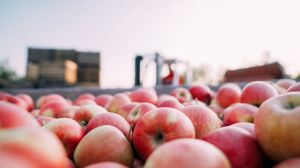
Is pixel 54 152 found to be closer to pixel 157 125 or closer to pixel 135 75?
pixel 157 125

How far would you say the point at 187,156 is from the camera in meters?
0.80

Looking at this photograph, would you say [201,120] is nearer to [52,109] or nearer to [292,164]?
[292,164]

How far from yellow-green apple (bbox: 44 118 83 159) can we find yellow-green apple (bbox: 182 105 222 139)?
54 centimetres

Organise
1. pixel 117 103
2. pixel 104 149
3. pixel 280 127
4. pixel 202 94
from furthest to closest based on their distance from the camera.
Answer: pixel 202 94, pixel 117 103, pixel 104 149, pixel 280 127

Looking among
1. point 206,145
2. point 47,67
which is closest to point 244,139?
point 206,145

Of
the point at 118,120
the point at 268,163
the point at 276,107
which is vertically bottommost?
the point at 268,163

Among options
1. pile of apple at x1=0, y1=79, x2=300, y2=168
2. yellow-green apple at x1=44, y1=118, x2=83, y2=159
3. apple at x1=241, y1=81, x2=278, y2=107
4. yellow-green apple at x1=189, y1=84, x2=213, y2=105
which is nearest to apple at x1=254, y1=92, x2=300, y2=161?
pile of apple at x1=0, y1=79, x2=300, y2=168

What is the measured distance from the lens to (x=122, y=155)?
1208mm

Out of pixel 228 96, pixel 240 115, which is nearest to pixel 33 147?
pixel 240 115

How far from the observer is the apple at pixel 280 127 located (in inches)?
39.2

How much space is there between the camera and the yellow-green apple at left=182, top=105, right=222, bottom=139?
1388 millimetres

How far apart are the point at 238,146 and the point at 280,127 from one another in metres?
0.16

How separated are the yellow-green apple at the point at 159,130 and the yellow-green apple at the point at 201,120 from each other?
160mm

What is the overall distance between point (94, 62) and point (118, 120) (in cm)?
806
